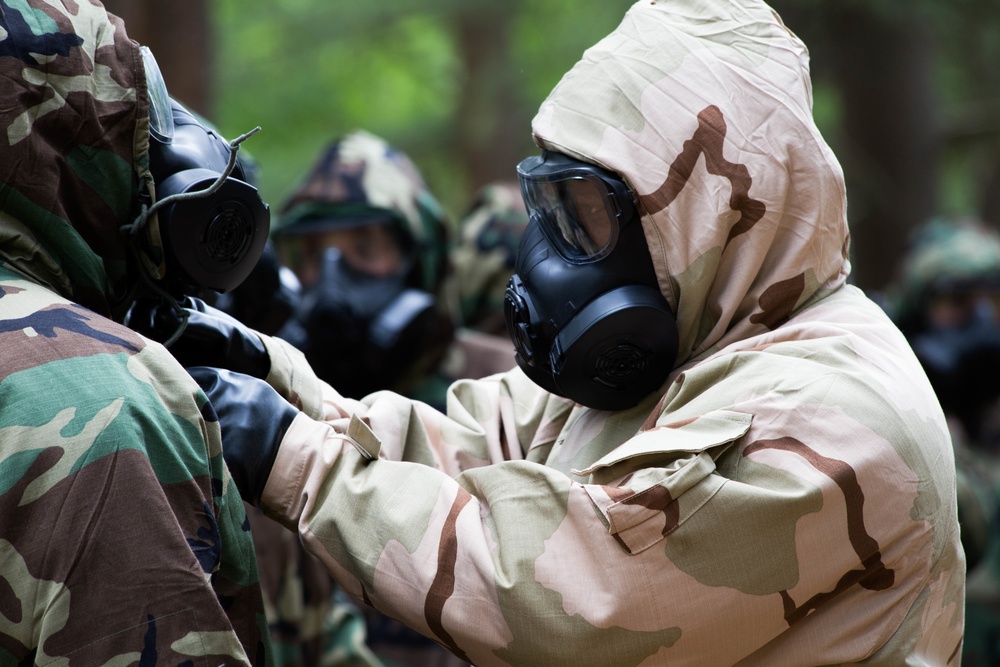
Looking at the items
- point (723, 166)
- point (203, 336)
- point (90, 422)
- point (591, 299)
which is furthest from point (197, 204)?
point (723, 166)

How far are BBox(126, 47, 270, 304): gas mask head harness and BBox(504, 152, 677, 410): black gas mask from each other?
25.6 inches

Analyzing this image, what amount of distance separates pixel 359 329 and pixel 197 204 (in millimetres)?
2765

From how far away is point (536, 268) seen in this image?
→ 254cm

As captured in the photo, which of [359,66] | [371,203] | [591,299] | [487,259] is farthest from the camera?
[359,66]

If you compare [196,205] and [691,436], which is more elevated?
[196,205]

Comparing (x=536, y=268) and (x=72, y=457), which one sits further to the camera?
(x=536, y=268)

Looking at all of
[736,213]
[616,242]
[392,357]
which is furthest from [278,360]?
[392,357]

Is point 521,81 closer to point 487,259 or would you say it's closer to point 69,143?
point 487,259

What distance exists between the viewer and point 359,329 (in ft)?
15.6

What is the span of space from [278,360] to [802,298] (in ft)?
3.77

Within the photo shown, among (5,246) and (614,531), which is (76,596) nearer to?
(5,246)

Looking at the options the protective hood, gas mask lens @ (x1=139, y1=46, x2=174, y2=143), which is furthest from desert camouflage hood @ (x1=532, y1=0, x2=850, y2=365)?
the protective hood

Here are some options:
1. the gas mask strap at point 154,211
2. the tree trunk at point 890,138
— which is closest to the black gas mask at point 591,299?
the gas mask strap at point 154,211

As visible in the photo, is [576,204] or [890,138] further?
[890,138]
